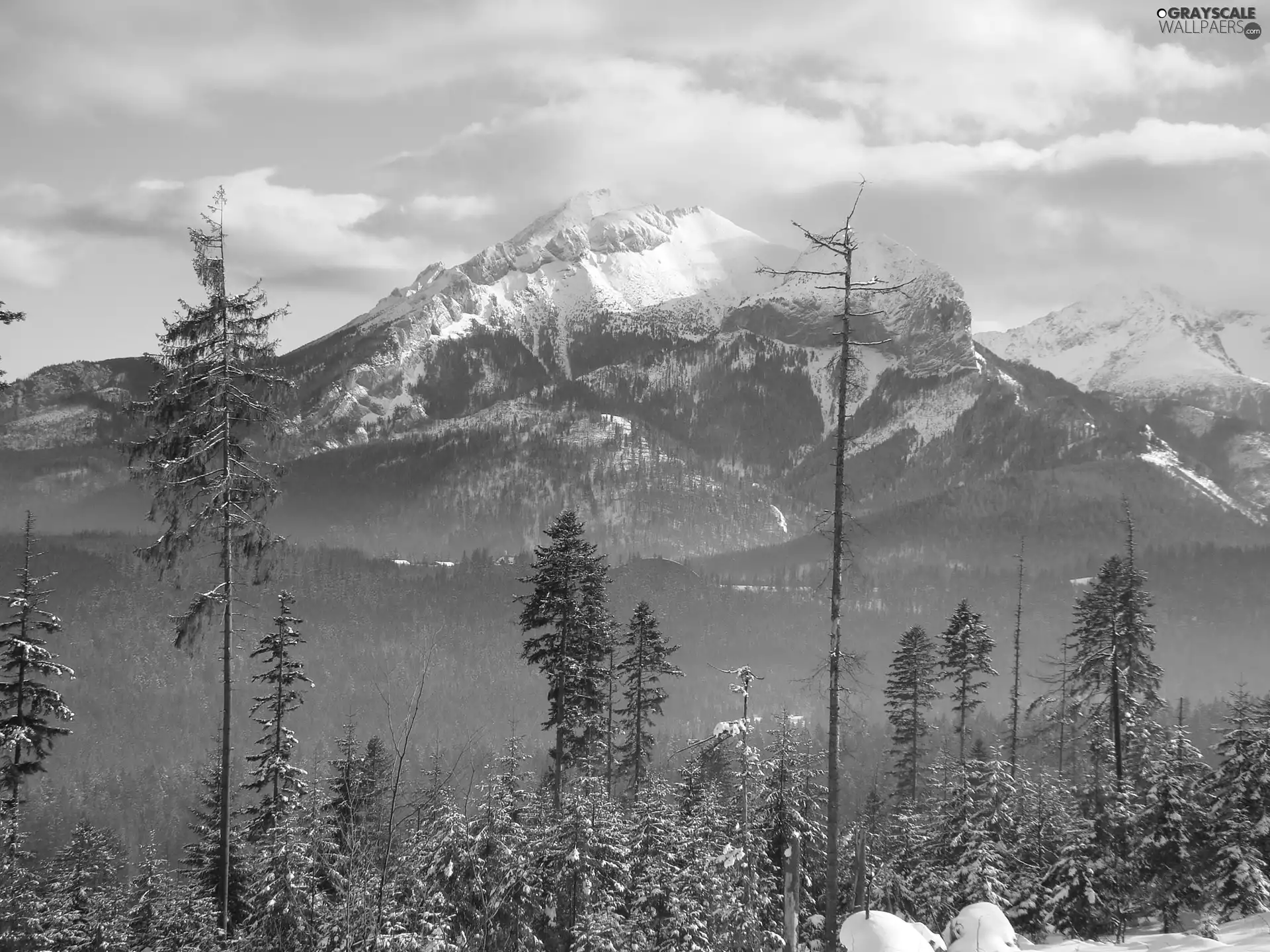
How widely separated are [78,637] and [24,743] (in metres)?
190

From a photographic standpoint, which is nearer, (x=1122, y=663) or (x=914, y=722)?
(x=1122, y=663)

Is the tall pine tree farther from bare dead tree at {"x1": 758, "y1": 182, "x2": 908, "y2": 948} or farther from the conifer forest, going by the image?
bare dead tree at {"x1": 758, "y1": 182, "x2": 908, "y2": 948}

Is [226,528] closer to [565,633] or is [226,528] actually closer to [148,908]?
[565,633]

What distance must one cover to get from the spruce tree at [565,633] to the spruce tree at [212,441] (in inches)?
435

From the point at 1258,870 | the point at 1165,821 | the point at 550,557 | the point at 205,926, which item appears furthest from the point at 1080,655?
the point at 205,926

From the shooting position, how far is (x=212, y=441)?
A: 62.1ft

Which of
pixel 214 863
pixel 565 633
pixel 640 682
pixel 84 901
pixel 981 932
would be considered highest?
pixel 565 633

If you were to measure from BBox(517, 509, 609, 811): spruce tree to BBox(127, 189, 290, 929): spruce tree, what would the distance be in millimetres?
11061

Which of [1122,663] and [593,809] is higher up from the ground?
[1122,663]

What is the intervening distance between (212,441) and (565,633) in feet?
44.9

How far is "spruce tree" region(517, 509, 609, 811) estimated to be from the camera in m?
29.8

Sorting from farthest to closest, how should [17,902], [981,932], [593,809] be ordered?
1. [593,809]
2. [981,932]
3. [17,902]

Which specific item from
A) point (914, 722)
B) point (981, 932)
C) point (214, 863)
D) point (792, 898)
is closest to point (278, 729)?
point (214, 863)

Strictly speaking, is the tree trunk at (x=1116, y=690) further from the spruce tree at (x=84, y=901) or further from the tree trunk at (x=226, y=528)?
the spruce tree at (x=84, y=901)
